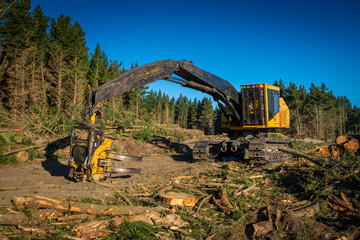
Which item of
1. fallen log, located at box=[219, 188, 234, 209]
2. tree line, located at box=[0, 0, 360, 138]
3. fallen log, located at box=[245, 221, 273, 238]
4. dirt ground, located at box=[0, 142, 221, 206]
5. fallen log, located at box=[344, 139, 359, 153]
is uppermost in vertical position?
tree line, located at box=[0, 0, 360, 138]

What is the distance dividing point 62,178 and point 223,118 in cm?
778

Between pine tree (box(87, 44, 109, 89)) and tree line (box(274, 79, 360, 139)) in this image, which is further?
tree line (box(274, 79, 360, 139))

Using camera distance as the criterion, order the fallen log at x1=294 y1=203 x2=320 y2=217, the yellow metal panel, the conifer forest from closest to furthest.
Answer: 1. the conifer forest
2. the fallen log at x1=294 y1=203 x2=320 y2=217
3. the yellow metal panel

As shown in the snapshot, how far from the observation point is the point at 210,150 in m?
11.5

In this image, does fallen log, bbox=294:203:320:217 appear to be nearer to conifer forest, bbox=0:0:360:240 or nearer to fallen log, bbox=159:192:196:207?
conifer forest, bbox=0:0:360:240

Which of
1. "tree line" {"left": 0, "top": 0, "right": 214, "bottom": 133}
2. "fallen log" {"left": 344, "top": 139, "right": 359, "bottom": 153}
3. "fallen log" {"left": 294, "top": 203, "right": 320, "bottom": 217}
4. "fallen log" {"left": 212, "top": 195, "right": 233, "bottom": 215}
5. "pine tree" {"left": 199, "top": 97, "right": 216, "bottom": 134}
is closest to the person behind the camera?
"fallen log" {"left": 294, "top": 203, "right": 320, "bottom": 217}

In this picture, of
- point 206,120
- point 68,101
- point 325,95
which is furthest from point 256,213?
point 206,120

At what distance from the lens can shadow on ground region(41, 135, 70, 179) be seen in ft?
28.2

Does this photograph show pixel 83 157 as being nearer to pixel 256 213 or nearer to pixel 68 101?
pixel 256 213

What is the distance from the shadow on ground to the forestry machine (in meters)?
2.14

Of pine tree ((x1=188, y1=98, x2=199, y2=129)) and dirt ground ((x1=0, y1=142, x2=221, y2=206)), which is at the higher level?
pine tree ((x1=188, y1=98, x2=199, y2=129))

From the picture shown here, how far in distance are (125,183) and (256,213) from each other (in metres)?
3.95

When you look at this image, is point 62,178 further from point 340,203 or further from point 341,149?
point 341,149

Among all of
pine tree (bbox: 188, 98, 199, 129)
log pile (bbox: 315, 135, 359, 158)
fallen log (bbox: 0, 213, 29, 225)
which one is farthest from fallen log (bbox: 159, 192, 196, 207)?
pine tree (bbox: 188, 98, 199, 129)
